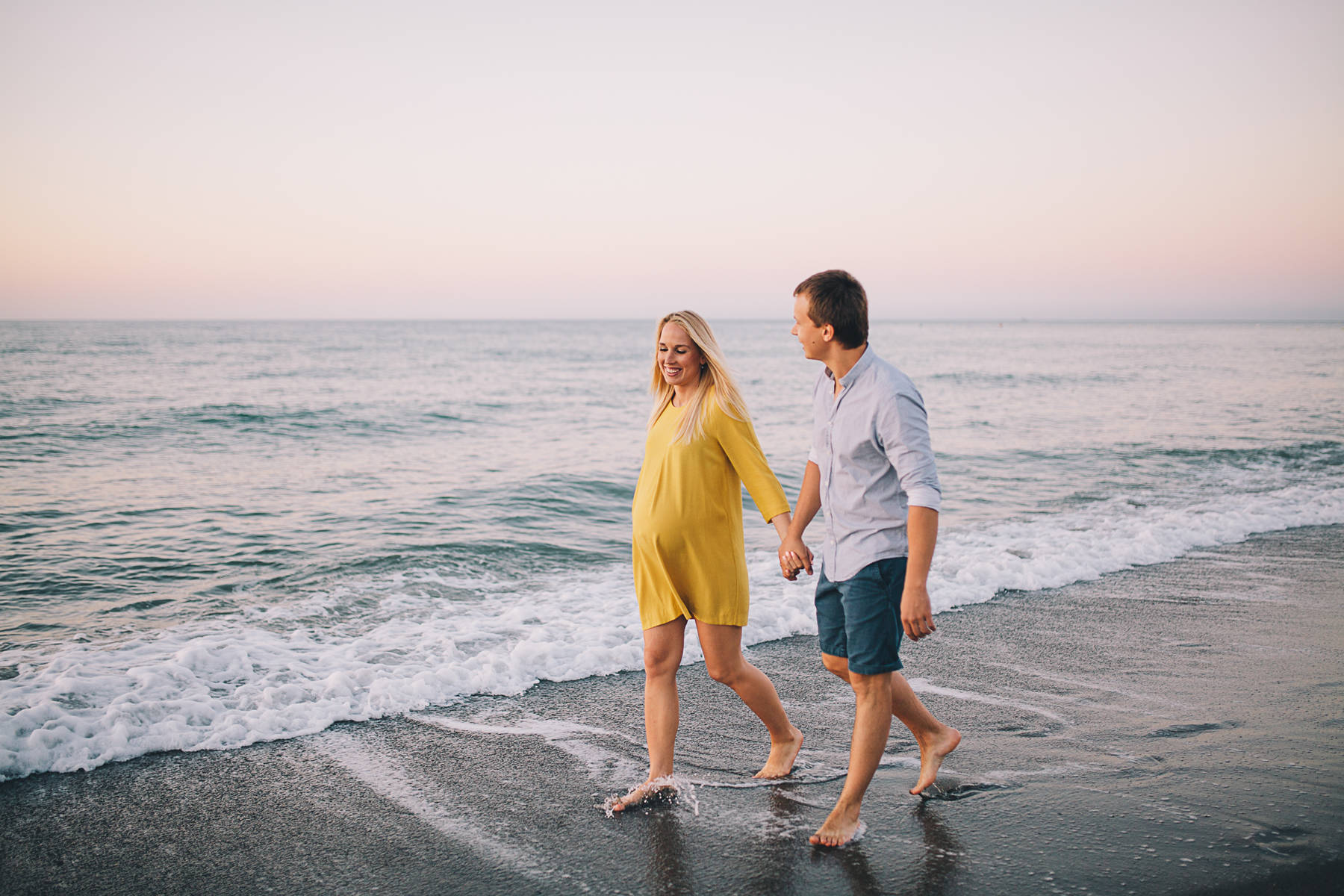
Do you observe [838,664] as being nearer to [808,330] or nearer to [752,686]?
[752,686]

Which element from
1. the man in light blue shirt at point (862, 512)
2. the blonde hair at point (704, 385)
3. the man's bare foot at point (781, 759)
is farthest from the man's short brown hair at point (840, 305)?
the man's bare foot at point (781, 759)

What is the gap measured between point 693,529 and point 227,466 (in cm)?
1329

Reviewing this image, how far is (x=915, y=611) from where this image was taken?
255 centimetres

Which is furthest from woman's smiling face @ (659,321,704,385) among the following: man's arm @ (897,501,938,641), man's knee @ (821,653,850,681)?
man's knee @ (821,653,850,681)

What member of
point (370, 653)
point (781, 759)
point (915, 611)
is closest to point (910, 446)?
point (915, 611)

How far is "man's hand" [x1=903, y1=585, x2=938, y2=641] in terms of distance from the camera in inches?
100.0

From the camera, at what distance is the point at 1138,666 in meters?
4.92

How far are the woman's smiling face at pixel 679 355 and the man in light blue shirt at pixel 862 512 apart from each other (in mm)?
503

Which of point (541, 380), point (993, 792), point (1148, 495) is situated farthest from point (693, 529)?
point (541, 380)

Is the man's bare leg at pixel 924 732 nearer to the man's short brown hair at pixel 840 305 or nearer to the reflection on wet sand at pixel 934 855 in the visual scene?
the reflection on wet sand at pixel 934 855

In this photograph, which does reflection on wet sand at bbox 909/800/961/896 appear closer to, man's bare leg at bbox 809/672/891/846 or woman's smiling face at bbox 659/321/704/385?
man's bare leg at bbox 809/672/891/846

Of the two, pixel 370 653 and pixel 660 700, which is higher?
pixel 660 700

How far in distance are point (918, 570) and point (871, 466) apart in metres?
0.39

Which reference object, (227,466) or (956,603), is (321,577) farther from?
(227,466)
